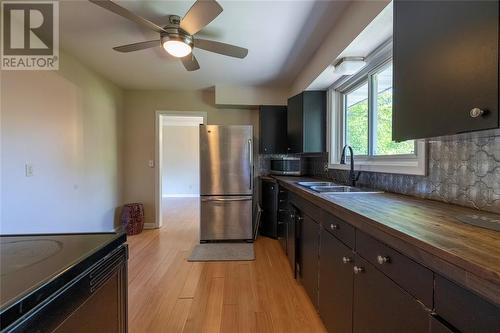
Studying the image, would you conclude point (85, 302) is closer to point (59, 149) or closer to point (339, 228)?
point (339, 228)

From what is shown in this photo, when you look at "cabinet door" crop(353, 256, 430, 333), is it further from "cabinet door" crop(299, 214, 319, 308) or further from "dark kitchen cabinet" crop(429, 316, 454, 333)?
"cabinet door" crop(299, 214, 319, 308)

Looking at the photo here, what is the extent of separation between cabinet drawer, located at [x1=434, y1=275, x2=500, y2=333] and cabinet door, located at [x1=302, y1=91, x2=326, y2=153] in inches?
99.9

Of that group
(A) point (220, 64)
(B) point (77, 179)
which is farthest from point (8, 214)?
(A) point (220, 64)

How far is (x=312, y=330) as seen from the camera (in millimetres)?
1616

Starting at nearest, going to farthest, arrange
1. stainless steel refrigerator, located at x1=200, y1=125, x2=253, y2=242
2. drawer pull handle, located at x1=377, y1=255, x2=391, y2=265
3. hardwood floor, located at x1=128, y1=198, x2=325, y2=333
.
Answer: drawer pull handle, located at x1=377, y1=255, x2=391, y2=265 → hardwood floor, located at x1=128, y1=198, x2=325, y2=333 → stainless steel refrigerator, located at x1=200, y1=125, x2=253, y2=242

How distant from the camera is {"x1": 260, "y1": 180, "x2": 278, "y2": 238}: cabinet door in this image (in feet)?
11.1

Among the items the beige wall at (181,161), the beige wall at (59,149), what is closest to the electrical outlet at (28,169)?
the beige wall at (59,149)

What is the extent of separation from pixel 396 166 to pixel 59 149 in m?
3.28

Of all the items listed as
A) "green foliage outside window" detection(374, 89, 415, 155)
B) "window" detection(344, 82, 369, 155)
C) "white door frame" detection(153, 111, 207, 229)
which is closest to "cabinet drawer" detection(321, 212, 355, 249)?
"green foliage outside window" detection(374, 89, 415, 155)

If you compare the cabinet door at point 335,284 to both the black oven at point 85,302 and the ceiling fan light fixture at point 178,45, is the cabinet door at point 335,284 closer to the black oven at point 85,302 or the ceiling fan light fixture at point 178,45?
the black oven at point 85,302

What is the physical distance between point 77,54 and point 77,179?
4.90 feet

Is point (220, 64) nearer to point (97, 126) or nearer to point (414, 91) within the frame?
point (97, 126)

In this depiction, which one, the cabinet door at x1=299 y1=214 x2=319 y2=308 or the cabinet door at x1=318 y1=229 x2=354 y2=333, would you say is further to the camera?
the cabinet door at x1=299 y1=214 x2=319 y2=308

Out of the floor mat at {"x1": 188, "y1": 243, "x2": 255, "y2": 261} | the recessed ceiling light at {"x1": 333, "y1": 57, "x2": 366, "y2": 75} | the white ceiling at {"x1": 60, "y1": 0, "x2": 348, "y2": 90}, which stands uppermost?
the white ceiling at {"x1": 60, "y1": 0, "x2": 348, "y2": 90}
